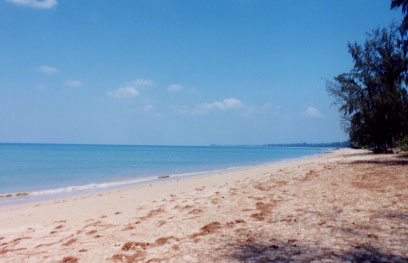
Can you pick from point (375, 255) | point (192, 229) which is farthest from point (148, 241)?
point (375, 255)

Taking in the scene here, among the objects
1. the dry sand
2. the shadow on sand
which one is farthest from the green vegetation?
the shadow on sand

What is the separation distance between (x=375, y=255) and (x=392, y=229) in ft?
4.22

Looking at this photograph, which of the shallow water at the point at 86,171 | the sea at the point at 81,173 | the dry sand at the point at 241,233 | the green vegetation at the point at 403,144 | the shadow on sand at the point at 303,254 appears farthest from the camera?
the green vegetation at the point at 403,144

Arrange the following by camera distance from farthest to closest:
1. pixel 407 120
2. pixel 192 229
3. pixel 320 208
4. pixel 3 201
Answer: pixel 407 120
pixel 3 201
pixel 320 208
pixel 192 229

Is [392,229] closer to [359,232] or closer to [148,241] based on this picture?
[359,232]

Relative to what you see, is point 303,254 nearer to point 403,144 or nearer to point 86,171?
point 86,171

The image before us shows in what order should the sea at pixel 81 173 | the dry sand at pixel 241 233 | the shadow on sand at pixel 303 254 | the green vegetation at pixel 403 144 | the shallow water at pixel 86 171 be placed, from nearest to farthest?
the shadow on sand at pixel 303 254
the dry sand at pixel 241 233
the sea at pixel 81 173
the shallow water at pixel 86 171
the green vegetation at pixel 403 144

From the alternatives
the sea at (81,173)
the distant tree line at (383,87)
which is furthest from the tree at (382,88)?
the sea at (81,173)

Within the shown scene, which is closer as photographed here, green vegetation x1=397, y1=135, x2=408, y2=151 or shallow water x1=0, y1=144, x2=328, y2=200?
shallow water x1=0, y1=144, x2=328, y2=200

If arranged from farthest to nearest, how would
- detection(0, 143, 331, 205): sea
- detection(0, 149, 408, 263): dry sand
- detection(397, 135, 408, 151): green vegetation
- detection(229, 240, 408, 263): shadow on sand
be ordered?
detection(397, 135, 408, 151): green vegetation
detection(0, 143, 331, 205): sea
detection(0, 149, 408, 263): dry sand
detection(229, 240, 408, 263): shadow on sand

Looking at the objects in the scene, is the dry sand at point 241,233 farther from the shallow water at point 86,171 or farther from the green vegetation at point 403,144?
the green vegetation at point 403,144

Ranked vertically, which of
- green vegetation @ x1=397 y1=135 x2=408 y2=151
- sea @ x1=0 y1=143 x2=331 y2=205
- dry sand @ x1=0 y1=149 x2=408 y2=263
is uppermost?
green vegetation @ x1=397 y1=135 x2=408 y2=151

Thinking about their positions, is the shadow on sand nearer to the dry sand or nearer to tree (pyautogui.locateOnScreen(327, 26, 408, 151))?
the dry sand

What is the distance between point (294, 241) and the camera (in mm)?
4129
